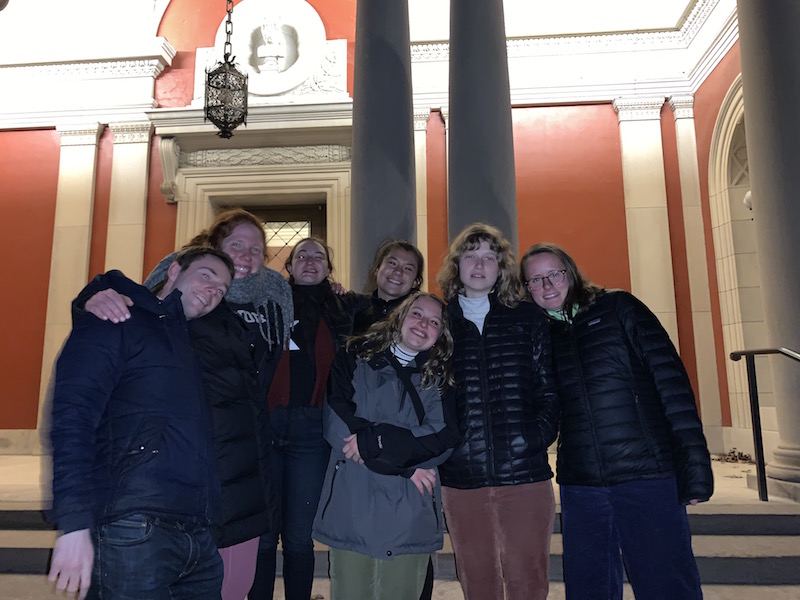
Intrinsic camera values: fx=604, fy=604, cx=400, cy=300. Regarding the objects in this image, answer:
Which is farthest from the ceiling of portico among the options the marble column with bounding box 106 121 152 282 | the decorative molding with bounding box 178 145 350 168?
the marble column with bounding box 106 121 152 282

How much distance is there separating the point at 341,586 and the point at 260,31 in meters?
7.64

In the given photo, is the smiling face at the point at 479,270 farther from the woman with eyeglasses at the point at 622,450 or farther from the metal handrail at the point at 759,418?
the metal handrail at the point at 759,418

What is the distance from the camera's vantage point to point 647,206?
7.16m

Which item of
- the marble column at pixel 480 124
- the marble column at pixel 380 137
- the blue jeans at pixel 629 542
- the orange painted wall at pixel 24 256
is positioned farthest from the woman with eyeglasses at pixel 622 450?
the orange painted wall at pixel 24 256

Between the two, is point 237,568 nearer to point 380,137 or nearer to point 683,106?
point 380,137

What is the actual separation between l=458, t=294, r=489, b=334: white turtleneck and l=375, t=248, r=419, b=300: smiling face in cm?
32

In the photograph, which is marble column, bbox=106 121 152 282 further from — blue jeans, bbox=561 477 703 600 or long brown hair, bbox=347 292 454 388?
blue jeans, bbox=561 477 703 600

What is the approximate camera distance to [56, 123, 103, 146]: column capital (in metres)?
7.76

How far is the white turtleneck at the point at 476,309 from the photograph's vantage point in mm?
2145

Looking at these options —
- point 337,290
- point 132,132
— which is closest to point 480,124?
point 337,290

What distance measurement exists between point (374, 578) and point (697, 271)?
20.9 ft

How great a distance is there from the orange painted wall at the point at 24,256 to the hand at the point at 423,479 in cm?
710

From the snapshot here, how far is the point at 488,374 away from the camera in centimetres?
204

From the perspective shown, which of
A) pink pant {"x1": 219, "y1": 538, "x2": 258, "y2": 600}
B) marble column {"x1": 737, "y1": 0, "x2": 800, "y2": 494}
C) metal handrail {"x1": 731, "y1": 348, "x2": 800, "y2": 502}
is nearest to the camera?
pink pant {"x1": 219, "y1": 538, "x2": 258, "y2": 600}
